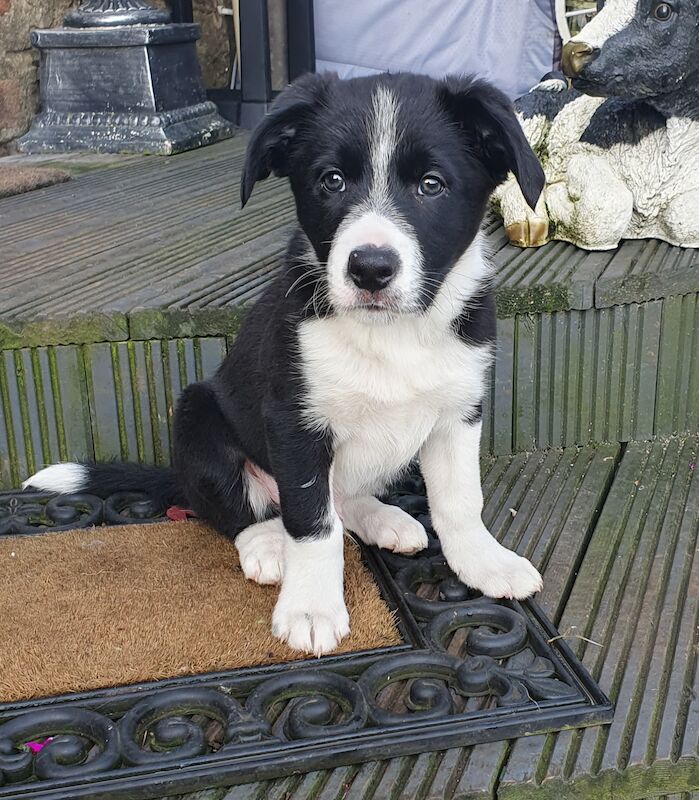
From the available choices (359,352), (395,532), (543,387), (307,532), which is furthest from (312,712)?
(543,387)

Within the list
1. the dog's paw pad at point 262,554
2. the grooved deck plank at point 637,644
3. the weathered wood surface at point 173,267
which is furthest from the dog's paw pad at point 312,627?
the weathered wood surface at point 173,267

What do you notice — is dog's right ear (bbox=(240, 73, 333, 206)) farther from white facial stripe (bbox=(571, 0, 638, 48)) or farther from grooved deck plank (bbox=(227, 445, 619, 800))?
white facial stripe (bbox=(571, 0, 638, 48))

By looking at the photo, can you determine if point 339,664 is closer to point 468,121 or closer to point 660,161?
point 468,121

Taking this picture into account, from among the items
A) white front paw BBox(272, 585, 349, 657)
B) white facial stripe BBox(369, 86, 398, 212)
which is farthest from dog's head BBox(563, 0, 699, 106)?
white front paw BBox(272, 585, 349, 657)

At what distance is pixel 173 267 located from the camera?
3.06 m

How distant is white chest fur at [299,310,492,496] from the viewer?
2125 mm

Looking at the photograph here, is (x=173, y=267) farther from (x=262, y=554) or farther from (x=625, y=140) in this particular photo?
(x=625, y=140)

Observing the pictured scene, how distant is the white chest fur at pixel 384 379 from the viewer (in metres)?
2.12

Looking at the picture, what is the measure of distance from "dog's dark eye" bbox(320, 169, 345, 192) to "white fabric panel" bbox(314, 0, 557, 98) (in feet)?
13.3

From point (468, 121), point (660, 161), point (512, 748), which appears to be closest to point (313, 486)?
point (512, 748)

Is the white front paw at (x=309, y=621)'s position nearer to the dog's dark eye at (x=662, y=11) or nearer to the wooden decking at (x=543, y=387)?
the wooden decking at (x=543, y=387)

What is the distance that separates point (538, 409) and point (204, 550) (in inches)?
41.9

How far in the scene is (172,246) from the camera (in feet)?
10.9

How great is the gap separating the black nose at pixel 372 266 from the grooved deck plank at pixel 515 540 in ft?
2.77
